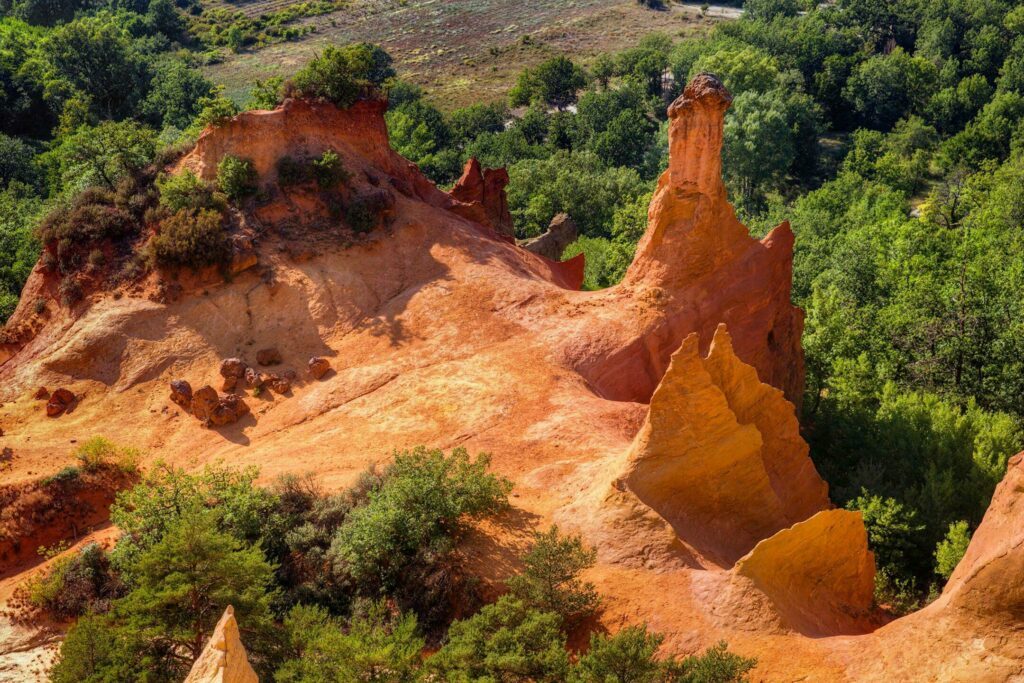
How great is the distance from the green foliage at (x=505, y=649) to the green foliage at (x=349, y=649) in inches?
25.9

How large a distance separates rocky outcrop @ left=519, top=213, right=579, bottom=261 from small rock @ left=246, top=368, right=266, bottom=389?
21.3 meters

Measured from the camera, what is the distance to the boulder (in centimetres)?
2555

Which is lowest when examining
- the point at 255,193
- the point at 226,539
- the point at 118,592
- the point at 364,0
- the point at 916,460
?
the point at 916,460

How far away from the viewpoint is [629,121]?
80.0 m

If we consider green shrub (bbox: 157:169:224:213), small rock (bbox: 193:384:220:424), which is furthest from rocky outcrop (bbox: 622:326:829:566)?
green shrub (bbox: 157:169:224:213)

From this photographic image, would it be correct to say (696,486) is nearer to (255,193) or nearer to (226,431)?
(226,431)

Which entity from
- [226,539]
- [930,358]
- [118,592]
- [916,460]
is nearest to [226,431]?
[118,592]

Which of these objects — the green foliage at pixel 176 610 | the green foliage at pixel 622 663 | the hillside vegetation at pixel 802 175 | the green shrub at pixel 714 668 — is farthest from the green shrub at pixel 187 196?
the green shrub at pixel 714 668

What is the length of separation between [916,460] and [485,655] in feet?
58.1

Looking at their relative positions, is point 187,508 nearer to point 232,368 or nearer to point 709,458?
point 232,368

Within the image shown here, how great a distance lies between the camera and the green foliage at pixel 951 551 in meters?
21.9

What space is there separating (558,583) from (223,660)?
655 cm

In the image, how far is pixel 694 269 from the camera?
2756 centimetres

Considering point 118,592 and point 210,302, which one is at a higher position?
point 210,302
